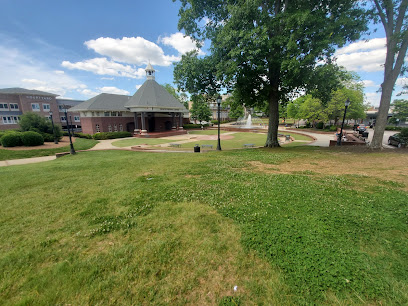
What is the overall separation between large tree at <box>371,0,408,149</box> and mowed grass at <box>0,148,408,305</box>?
10475 mm

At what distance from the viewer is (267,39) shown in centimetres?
1062

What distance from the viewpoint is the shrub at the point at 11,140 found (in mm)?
19438

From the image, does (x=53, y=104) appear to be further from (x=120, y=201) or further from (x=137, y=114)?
(x=120, y=201)

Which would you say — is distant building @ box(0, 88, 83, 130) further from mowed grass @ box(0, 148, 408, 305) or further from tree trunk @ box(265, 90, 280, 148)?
mowed grass @ box(0, 148, 408, 305)

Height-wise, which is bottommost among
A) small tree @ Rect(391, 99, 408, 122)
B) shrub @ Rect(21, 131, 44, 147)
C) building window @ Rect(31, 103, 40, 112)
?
shrub @ Rect(21, 131, 44, 147)

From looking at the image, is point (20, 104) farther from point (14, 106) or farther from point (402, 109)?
point (402, 109)

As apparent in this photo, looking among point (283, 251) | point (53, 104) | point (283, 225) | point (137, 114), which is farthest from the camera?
point (53, 104)

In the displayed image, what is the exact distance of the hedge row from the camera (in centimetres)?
1950

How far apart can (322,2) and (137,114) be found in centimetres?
3415

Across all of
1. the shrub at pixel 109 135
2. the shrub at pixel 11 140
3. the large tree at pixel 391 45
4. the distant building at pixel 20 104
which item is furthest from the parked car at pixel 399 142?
the distant building at pixel 20 104

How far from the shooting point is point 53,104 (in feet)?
166

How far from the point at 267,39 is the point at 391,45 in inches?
336

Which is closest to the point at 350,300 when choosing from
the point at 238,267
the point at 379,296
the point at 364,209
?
the point at 379,296

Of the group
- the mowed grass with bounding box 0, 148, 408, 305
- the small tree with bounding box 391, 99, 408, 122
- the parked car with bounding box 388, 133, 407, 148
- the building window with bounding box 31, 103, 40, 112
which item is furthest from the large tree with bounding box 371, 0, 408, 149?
the building window with bounding box 31, 103, 40, 112
